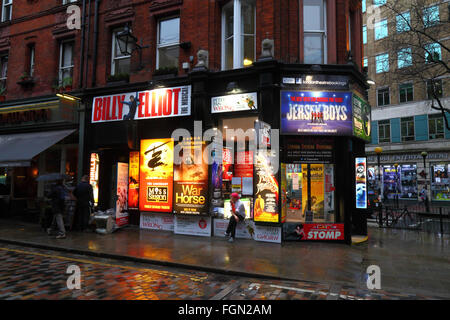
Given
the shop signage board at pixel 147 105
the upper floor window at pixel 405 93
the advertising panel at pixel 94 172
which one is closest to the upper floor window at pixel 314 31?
the shop signage board at pixel 147 105

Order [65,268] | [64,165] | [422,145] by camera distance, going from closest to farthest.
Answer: [65,268] < [64,165] < [422,145]

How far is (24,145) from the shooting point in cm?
1291

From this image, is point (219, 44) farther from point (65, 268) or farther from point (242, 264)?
point (65, 268)

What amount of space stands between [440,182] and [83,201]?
28.5 m

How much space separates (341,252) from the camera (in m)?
8.18

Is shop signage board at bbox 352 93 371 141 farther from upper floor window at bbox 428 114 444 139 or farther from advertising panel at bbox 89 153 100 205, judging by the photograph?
upper floor window at bbox 428 114 444 139

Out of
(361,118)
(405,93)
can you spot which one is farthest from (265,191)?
(405,93)

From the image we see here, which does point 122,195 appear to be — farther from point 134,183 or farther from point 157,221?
point 157,221

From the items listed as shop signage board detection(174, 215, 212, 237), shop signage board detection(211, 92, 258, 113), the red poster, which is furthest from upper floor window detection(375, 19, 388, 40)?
shop signage board detection(174, 215, 212, 237)

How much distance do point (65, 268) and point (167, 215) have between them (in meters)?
4.86

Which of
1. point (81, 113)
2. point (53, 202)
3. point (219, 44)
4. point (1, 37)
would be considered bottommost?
point (53, 202)

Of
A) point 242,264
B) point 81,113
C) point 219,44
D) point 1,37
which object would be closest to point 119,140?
point 81,113

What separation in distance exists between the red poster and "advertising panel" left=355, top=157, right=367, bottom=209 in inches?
74.3

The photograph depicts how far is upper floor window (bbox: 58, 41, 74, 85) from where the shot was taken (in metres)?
14.1
